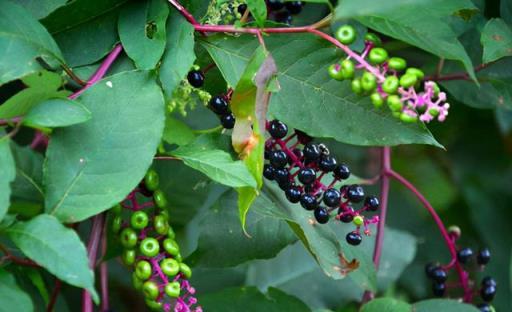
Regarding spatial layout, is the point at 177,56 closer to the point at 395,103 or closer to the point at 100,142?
the point at 100,142

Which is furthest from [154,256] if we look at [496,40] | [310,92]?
[496,40]

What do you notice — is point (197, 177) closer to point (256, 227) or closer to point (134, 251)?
point (256, 227)

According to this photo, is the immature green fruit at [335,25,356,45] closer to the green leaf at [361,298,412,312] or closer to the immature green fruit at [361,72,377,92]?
the immature green fruit at [361,72,377,92]

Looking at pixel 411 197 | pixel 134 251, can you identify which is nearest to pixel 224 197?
pixel 134 251

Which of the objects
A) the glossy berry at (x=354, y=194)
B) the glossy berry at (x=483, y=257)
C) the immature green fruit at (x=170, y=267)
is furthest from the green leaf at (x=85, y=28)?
the glossy berry at (x=483, y=257)

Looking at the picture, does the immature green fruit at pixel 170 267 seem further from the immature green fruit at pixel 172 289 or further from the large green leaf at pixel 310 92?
the large green leaf at pixel 310 92
